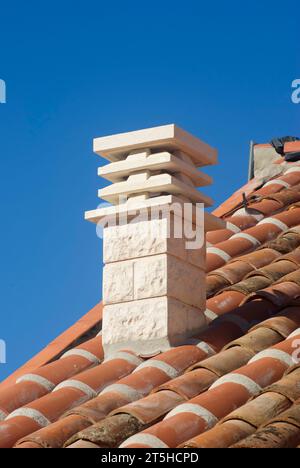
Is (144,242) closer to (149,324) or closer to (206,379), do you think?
(149,324)

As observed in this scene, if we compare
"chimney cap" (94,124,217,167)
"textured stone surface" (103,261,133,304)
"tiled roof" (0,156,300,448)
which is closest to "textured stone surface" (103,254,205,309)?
"textured stone surface" (103,261,133,304)

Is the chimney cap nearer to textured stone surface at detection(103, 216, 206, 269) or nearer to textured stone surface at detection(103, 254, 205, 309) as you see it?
textured stone surface at detection(103, 216, 206, 269)

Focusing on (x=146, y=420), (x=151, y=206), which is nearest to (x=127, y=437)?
(x=146, y=420)

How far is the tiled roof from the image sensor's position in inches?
279

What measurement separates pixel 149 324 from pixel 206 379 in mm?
989

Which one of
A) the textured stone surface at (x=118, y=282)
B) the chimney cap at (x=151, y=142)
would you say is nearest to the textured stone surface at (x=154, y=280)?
the textured stone surface at (x=118, y=282)

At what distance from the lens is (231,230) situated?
11.5 meters

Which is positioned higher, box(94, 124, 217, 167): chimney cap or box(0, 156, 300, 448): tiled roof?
box(94, 124, 217, 167): chimney cap

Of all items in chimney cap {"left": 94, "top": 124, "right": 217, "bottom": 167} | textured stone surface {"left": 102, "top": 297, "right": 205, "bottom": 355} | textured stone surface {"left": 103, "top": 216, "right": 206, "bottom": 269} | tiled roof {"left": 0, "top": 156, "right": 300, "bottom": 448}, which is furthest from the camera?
chimney cap {"left": 94, "top": 124, "right": 217, "bottom": 167}

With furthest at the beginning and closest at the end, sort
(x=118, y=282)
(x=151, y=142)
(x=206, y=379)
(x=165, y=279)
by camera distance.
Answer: (x=151, y=142) < (x=118, y=282) < (x=165, y=279) < (x=206, y=379)

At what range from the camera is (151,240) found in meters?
→ 9.03

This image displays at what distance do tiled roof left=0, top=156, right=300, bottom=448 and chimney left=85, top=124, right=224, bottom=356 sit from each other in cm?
21

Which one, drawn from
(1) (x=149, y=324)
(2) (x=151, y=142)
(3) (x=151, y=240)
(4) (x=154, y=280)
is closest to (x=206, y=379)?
(1) (x=149, y=324)

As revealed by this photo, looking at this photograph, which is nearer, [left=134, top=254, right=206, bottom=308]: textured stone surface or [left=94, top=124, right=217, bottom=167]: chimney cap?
[left=134, top=254, right=206, bottom=308]: textured stone surface
